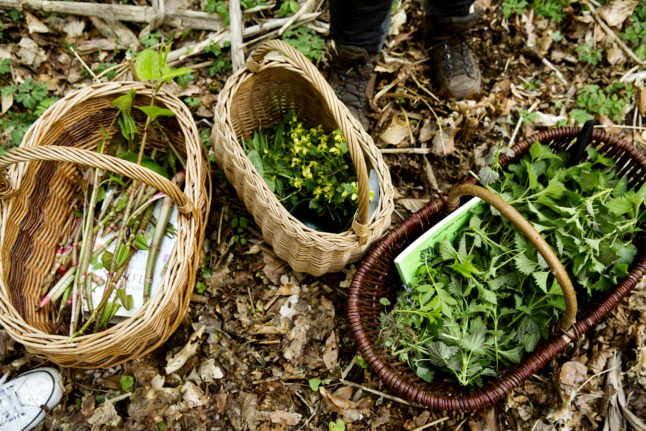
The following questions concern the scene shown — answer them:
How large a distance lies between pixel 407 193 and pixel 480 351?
1021 mm

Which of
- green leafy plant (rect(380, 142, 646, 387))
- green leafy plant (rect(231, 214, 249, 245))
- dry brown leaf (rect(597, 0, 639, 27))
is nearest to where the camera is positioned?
green leafy plant (rect(380, 142, 646, 387))

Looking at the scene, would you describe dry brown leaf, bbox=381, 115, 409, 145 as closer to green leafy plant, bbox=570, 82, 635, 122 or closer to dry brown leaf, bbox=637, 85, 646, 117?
green leafy plant, bbox=570, 82, 635, 122

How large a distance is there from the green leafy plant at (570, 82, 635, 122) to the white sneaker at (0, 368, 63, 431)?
3.44 metres

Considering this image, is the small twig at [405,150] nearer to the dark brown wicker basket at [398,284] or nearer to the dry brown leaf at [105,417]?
the dark brown wicker basket at [398,284]

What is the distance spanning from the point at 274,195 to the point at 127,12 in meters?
1.80

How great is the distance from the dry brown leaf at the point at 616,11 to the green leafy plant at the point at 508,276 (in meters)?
1.58

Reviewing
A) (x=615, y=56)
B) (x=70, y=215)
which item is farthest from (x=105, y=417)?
(x=615, y=56)

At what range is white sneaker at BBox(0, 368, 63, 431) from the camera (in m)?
2.04

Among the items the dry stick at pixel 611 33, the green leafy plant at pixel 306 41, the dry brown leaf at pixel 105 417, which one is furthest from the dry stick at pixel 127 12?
the dry stick at pixel 611 33

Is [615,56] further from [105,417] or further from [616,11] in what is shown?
[105,417]

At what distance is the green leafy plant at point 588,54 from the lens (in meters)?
2.94

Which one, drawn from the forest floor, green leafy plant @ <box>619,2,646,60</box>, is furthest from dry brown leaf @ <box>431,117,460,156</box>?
green leafy plant @ <box>619,2,646,60</box>

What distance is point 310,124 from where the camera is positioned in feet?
8.16

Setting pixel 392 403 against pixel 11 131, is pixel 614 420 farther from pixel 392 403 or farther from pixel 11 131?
pixel 11 131
